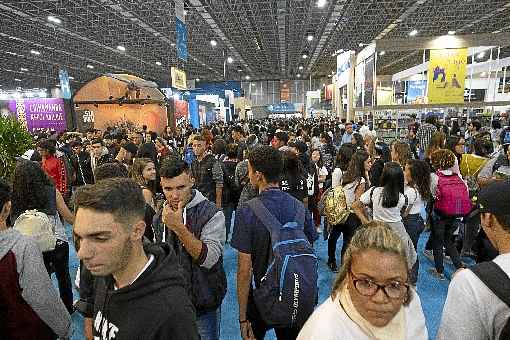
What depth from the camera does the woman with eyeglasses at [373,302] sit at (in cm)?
117

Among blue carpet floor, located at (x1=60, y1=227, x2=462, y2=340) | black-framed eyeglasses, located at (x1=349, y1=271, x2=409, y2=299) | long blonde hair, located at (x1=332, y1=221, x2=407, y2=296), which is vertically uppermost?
long blonde hair, located at (x1=332, y1=221, x2=407, y2=296)

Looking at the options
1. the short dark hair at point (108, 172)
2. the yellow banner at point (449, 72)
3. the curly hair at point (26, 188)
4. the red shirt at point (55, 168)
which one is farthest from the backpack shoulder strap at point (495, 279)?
the yellow banner at point (449, 72)

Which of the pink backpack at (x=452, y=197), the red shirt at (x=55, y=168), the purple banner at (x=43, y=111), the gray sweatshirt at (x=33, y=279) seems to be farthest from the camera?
the purple banner at (x=43, y=111)

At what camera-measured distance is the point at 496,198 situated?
142cm

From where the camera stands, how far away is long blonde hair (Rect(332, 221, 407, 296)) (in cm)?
126

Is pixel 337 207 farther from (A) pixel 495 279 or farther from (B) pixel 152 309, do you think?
(B) pixel 152 309

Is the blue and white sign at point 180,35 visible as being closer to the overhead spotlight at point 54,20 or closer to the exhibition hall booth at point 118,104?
the exhibition hall booth at point 118,104

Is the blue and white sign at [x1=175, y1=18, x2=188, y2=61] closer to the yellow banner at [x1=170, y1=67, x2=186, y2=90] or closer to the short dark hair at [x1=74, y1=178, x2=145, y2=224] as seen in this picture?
the yellow banner at [x1=170, y1=67, x2=186, y2=90]

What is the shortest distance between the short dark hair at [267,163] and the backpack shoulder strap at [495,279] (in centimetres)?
114

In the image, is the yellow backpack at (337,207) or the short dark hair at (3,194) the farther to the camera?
the yellow backpack at (337,207)

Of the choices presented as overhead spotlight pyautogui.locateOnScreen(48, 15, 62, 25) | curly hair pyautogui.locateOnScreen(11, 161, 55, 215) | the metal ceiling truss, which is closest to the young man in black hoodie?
curly hair pyautogui.locateOnScreen(11, 161, 55, 215)

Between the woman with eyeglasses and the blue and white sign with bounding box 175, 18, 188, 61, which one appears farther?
the blue and white sign with bounding box 175, 18, 188, 61

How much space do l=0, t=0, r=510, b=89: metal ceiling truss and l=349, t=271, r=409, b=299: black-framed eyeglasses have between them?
13.7m

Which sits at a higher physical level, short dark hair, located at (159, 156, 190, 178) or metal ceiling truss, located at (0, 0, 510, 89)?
metal ceiling truss, located at (0, 0, 510, 89)
